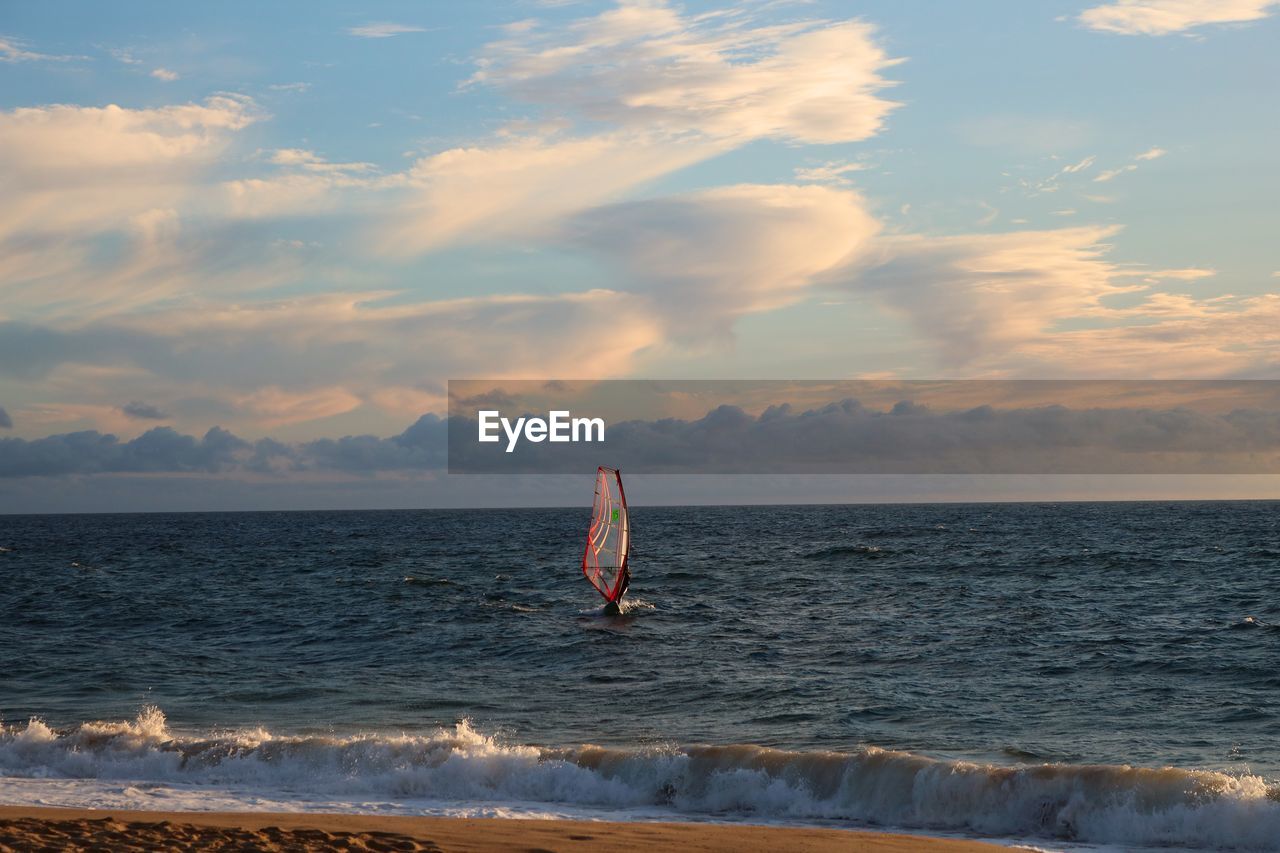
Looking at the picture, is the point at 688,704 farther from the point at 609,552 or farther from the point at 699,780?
the point at 609,552

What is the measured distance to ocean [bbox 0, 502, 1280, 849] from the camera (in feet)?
46.8

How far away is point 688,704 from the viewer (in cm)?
2031

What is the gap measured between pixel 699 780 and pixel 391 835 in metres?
4.87

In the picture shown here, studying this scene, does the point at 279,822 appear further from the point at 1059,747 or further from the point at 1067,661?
the point at 1067,661

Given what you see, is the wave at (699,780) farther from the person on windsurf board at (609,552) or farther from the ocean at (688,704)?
the person on windsurf board at (609,552)

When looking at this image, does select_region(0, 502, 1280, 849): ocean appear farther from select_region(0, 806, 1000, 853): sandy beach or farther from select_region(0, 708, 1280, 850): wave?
select_region(0, 806, 1000, 853): sandy beach

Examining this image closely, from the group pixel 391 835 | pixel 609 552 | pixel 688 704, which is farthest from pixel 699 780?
pixel 609 552

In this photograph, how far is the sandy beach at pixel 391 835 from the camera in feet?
36.0

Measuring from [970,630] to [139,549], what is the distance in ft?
229

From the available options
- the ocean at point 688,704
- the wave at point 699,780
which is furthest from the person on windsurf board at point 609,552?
the wave at point 699,780

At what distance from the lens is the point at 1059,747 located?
1634 cm

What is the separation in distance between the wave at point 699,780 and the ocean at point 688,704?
42mm

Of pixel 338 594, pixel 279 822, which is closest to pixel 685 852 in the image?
pixel 279 822

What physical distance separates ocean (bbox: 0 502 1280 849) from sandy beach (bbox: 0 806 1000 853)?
1.26 m
